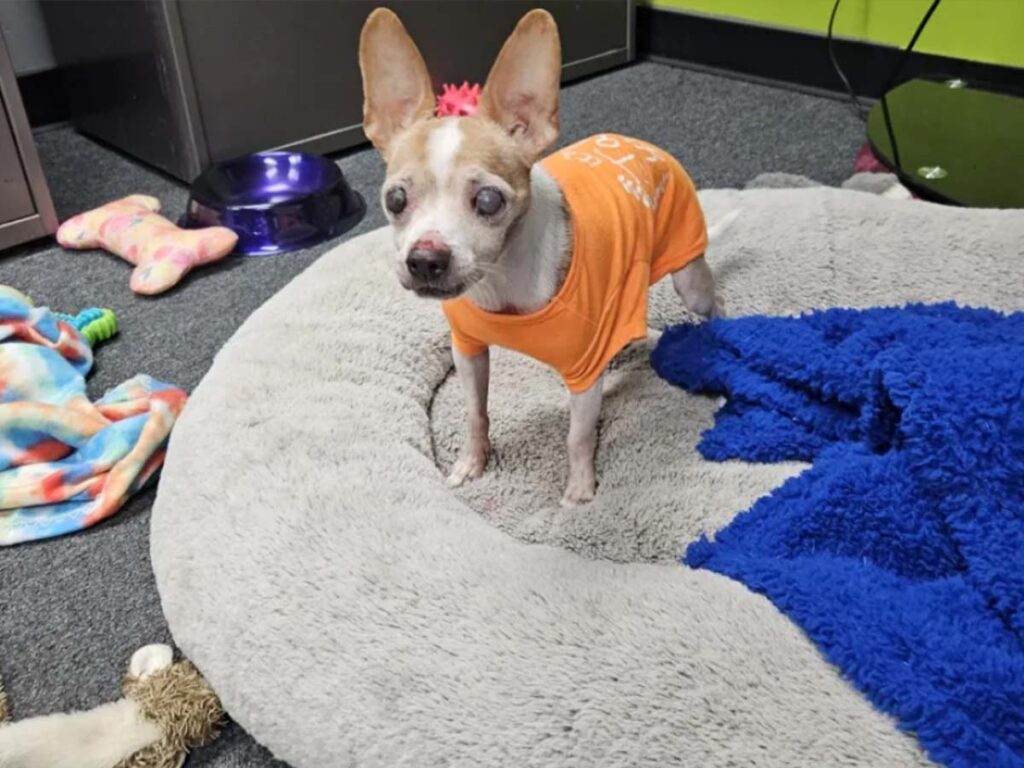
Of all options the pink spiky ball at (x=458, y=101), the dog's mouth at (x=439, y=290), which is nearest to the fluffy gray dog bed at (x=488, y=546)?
the dog's mouth at (x=439, y=290)

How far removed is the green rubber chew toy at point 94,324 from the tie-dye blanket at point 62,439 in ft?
0.74

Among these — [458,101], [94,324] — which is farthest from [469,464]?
[458,101]

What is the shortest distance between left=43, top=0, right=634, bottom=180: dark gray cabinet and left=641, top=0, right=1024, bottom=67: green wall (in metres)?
0.92

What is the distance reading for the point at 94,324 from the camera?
2039 mm

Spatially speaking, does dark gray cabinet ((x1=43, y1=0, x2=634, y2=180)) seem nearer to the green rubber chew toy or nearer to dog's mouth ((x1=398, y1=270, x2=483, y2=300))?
the green rubber chew toy

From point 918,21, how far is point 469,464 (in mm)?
2239

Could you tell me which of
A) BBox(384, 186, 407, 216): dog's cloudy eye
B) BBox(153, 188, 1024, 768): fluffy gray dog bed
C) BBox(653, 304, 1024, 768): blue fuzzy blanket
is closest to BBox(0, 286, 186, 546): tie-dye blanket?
BBox(153, 188, 1024, 768): fluffy gray dog bed

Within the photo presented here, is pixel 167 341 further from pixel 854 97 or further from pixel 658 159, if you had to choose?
pixel 854 97

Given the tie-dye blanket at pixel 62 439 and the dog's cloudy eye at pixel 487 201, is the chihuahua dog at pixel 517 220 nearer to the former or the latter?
the dog's cloudy eye at pixel 487 201

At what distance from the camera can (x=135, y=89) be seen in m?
Answer: 2.75

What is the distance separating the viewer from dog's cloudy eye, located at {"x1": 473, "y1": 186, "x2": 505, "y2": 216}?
1.25 metres

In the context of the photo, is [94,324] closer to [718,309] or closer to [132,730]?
[132,730]

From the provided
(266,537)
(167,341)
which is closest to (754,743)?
(266,537)

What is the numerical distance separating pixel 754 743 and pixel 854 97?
107 inches
